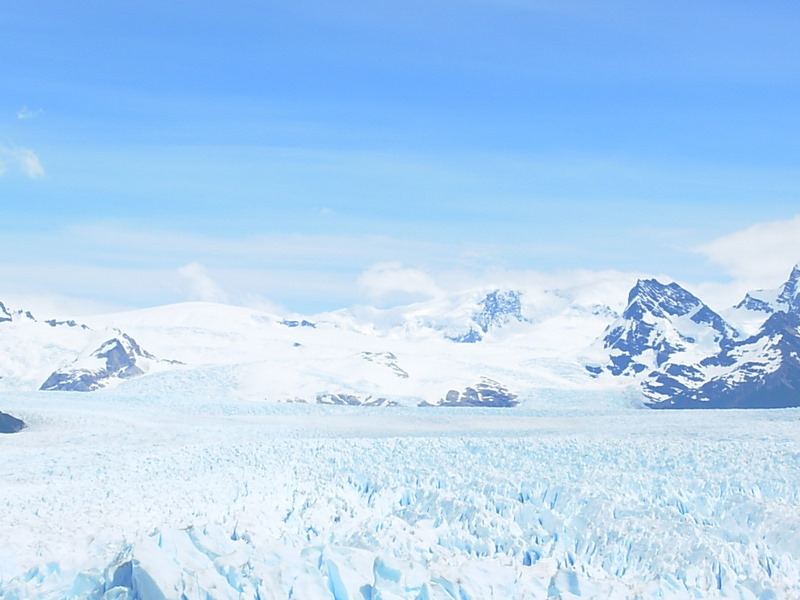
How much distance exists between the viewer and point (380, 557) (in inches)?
683

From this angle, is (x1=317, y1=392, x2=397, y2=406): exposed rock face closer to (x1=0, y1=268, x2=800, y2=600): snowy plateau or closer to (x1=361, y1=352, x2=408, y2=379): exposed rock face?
(x1=361, y1=352, x2=408, y2=379): exposed rock face

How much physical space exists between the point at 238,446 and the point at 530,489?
43.8 feet

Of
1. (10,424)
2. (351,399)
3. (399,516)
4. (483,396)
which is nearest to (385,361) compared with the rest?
(483,396)

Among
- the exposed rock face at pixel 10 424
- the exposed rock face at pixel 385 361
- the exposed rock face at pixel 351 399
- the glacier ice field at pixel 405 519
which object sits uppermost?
the exposed rock face at pixel 385 361

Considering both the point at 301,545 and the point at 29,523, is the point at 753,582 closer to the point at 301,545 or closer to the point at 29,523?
the point at 301,545

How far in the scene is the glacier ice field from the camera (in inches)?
677

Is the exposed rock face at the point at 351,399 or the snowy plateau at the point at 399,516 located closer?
the snowy plateau at the point at 399,516

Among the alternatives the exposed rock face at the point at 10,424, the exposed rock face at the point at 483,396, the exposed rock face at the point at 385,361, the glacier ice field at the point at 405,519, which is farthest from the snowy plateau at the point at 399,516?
→ the exposed rock face at the point at 385,361

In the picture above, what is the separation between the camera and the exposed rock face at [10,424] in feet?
144

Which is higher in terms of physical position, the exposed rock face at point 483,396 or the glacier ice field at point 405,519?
the exposed rock face at point 483,396

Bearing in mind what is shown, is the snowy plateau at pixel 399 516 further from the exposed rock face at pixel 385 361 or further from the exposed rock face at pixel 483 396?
the exposed rock face at pixel 385 361

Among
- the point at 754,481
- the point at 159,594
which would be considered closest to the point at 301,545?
the point at 159,594

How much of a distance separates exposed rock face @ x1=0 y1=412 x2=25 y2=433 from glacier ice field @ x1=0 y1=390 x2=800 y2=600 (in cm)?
665

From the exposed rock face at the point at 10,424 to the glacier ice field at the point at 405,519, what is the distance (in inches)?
262
